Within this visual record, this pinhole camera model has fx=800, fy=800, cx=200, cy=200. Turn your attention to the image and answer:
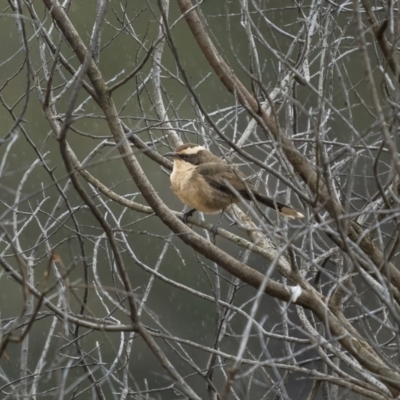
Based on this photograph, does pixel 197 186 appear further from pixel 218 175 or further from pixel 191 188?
pixel 218 175

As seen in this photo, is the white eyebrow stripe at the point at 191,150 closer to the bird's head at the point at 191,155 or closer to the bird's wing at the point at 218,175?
the bird's head at the point at 191,155

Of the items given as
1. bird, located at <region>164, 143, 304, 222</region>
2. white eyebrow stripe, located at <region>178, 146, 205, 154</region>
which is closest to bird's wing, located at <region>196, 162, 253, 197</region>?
bird, located at <region>164, 143, 304, 222</region>

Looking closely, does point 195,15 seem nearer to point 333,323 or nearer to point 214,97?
point 333,323

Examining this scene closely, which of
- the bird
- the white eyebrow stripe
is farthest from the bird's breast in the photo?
the white eyebrow stripe

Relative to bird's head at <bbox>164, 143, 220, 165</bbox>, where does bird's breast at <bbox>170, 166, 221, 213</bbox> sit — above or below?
Result: below

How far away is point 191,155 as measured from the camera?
554cm

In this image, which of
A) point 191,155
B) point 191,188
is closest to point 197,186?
point 191,188

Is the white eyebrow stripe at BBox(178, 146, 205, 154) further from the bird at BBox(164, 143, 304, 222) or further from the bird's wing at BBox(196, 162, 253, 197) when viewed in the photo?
the bird's wing at BBox(196, 162, 253, 197)

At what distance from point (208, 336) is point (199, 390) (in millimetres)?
909

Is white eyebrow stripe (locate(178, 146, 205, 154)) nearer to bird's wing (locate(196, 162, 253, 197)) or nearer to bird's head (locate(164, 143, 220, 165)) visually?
bird's head (locate(164, 143, 220, 165))

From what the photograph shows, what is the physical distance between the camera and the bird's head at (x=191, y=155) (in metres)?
5.39

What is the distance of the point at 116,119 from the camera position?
11.2ft

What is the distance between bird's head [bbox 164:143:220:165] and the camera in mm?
5387

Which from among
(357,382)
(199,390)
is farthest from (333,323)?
(199,390)
